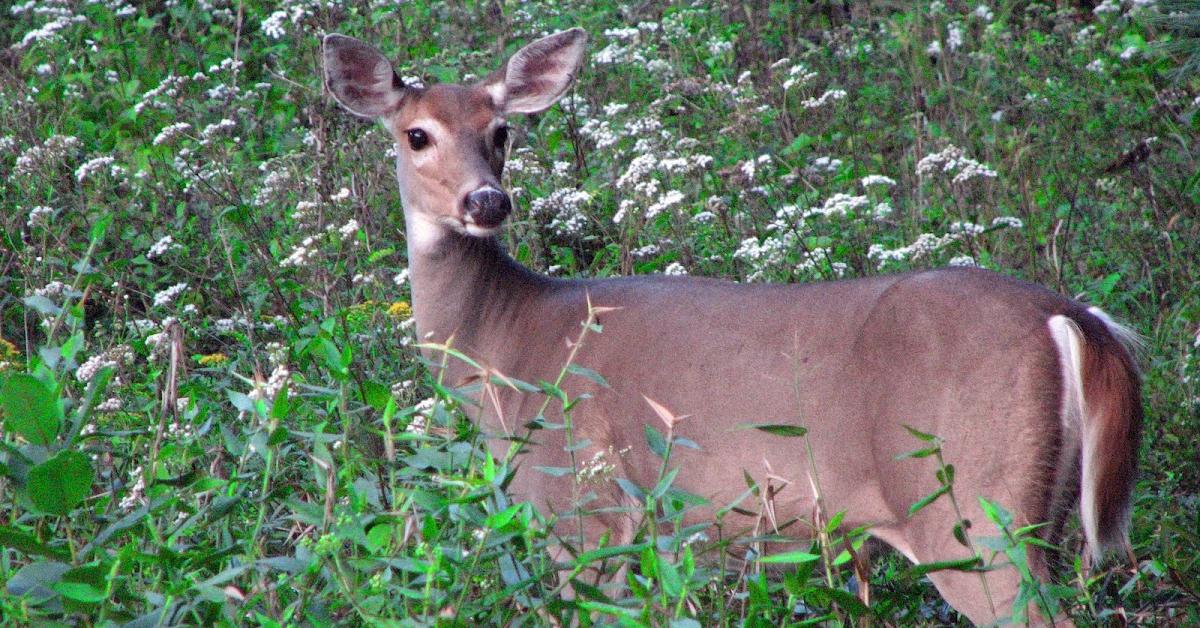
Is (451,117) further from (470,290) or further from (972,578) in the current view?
(972,578)

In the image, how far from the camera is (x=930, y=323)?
138 inches

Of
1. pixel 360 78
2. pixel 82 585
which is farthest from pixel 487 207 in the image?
pixel 82 585

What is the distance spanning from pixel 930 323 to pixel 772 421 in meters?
0.48

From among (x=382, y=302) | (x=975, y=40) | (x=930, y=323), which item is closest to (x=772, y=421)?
(x=930, y=323)

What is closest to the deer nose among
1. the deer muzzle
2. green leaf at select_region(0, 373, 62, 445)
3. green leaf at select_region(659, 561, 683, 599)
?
the deer muzzle

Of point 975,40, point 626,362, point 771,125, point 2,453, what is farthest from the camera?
point 975,40

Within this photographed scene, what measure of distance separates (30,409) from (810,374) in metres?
1.93

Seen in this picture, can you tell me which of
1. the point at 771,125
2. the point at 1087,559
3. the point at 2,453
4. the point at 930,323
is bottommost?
the point at 771,125

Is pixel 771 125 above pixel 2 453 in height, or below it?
below

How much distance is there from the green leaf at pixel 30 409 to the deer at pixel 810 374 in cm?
73

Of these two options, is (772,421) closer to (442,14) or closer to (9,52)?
(442,14)

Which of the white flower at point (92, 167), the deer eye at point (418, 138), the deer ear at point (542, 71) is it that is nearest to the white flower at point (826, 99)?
the deer ear at point (542, 71)

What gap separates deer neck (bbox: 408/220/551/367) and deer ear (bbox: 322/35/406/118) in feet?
1.52

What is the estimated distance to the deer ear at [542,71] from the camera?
16.9 ft
